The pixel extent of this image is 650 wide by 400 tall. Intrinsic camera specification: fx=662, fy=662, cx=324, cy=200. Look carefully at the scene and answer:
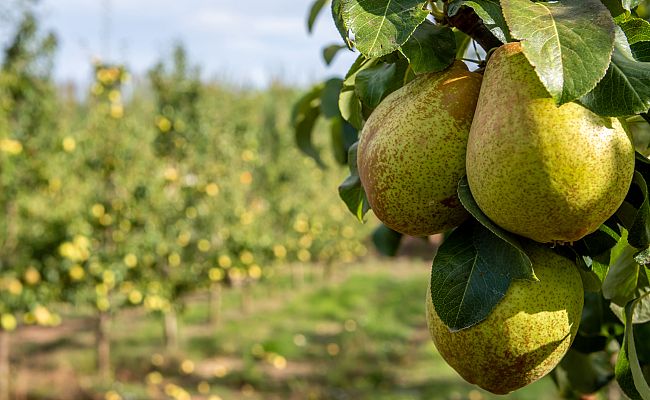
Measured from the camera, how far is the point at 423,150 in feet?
2.15

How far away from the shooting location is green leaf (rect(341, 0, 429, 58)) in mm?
592

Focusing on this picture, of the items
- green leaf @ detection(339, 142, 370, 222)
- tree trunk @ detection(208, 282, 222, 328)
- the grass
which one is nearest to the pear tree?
green leaf @ detection(339, 142, 370, 222)

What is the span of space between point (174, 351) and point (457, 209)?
299 inches

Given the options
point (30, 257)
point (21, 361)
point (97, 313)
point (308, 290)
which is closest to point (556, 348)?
point (30, 257)

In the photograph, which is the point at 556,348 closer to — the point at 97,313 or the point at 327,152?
the point at 97,313

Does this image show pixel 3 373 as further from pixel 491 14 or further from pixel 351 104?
pixel 491 14

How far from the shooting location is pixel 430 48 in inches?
26.5

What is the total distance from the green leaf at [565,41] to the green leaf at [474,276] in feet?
0.58

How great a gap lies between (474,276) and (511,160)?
13 cm

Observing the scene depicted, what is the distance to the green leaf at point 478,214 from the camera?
610 millimetres

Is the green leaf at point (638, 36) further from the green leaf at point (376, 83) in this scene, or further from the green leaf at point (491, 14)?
the green leaf at point (376, 83)

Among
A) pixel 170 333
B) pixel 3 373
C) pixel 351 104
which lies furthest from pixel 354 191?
→ pixel 170 333

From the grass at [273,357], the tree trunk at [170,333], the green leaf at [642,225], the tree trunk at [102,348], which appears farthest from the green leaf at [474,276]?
the tree trunk at [170,333]

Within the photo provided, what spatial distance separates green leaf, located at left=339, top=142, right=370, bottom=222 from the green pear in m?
0.16
